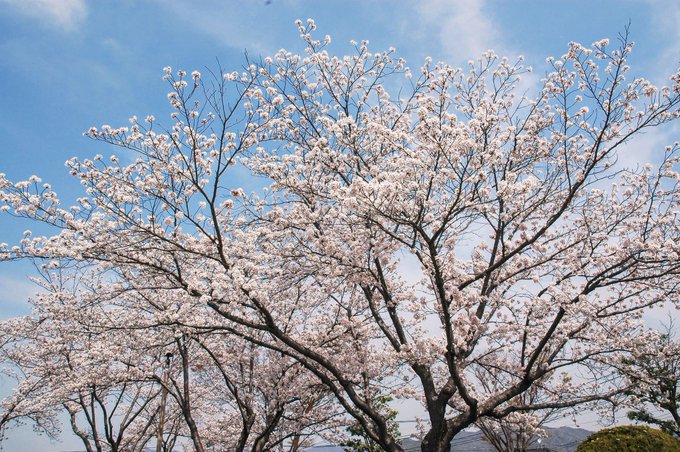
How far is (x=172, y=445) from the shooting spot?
730 inches

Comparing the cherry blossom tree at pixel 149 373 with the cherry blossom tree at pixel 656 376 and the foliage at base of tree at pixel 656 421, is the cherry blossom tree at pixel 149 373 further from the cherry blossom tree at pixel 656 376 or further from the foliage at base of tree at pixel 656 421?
the foliage at base of tree at pixel 656 421

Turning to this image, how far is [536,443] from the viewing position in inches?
956

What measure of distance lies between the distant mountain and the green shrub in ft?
2.88

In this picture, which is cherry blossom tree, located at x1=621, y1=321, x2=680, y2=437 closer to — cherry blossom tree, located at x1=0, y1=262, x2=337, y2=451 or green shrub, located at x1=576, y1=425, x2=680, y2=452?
green shrub, located at x1=576, y1=425, x2=680, y2=452

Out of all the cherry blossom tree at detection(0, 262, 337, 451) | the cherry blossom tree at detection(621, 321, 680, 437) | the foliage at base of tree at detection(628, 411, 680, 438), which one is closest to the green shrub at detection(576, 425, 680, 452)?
the cherry blossom tree at detection(621, 321, 680, 437)

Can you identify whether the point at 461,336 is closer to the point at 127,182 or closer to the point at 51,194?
the point at 127,182

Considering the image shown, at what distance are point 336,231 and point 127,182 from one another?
3.70 m

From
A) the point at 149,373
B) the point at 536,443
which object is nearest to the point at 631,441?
the point at 149,373

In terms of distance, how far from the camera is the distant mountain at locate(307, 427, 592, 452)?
20567 mm

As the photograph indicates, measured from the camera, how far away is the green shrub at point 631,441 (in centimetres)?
801

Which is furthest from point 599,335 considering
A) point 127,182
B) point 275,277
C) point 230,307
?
point 127,182

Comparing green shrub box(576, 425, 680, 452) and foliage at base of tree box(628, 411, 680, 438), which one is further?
foliage at base of tree box(628, 411, 680, 438)

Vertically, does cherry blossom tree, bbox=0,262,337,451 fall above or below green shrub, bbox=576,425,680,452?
above

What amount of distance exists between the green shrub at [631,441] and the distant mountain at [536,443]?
2.88ft
